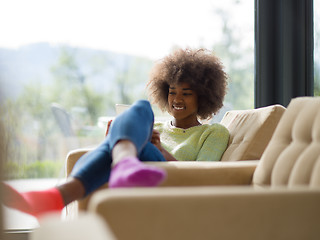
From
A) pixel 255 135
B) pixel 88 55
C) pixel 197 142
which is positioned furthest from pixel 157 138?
pixel 88 55

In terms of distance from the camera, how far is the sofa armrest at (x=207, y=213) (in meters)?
0.93

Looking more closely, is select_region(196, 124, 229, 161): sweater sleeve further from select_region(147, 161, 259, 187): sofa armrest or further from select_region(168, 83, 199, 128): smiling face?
select_region(147, 161, 259, 187): sofa armrest

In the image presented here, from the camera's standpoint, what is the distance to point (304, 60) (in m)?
2.94

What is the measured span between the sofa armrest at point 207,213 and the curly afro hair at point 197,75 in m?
1.32

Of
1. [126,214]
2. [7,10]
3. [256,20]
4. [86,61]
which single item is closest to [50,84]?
[86,61]

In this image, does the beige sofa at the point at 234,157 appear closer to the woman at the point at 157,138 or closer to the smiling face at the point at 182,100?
the woman at the point at 157,138

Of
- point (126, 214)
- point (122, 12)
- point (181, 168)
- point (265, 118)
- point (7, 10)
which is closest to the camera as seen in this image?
point (126, 214)

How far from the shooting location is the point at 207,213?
37.4 inches

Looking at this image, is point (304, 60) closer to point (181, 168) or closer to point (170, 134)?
point (170, 134)

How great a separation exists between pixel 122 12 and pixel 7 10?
2.36ft

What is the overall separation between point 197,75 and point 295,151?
2.99 ft

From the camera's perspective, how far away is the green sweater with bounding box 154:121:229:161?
2.05 metres

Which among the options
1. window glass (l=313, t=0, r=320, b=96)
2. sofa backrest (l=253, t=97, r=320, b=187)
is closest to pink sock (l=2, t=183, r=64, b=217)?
sofa backrest (l=253, t=97, r=320, b=187)

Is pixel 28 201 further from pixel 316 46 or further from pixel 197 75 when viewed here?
pixel 316 46
